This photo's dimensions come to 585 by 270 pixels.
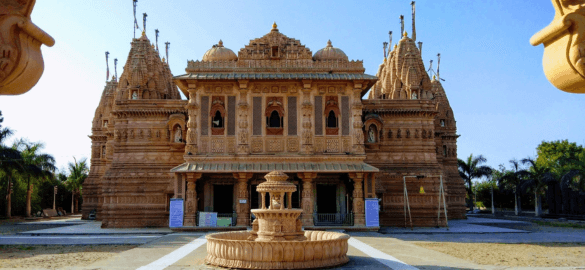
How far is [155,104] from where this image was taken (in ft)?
107

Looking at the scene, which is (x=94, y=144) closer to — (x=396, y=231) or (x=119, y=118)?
(x=119, y=118)

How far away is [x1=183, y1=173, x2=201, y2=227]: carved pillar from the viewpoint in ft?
90.7

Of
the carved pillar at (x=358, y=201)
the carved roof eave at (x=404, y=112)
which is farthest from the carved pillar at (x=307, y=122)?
the carved roof eave at (x=404, y=112)

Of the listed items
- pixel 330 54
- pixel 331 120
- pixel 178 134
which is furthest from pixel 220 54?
pixel 331 120

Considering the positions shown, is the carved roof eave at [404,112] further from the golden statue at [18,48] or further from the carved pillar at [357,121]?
the golden statue at [18,48]

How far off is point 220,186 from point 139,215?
18.8ft

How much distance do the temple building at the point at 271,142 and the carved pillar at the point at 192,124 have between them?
6cm

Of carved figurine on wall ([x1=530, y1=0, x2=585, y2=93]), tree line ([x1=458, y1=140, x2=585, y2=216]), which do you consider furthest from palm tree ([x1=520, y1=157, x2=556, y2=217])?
carved figurine on wall ([x1=530, y1=0, x2=585, y2=93])

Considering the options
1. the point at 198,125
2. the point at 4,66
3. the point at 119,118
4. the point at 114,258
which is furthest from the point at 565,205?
the point at 4,66

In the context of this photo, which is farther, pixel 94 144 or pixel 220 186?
pixel 94 144

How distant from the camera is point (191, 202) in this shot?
27797 mm

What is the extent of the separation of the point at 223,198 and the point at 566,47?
27.0m

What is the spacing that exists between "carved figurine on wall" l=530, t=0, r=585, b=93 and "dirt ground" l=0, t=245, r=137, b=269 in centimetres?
1430

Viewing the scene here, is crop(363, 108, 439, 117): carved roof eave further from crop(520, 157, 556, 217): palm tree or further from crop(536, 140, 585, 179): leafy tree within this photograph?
crop(536, 140, 585, 179): leafy tree
